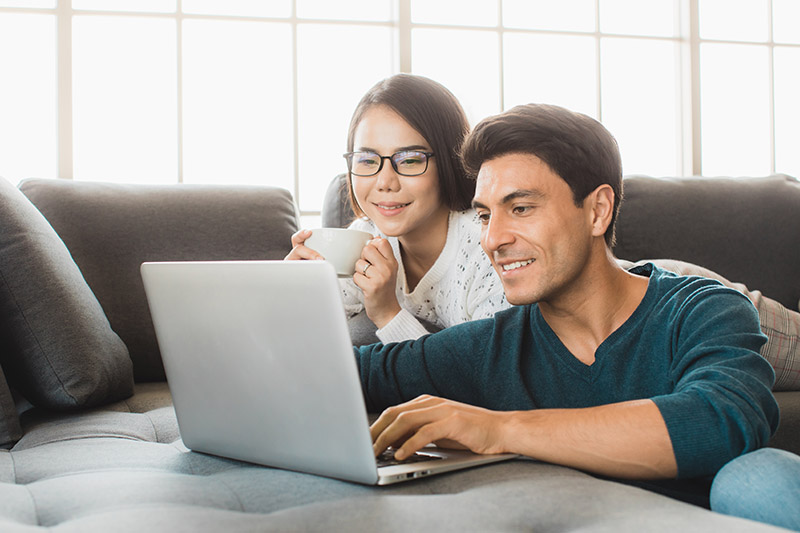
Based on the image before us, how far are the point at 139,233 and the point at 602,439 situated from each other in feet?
4.83

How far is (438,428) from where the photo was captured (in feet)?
3.14

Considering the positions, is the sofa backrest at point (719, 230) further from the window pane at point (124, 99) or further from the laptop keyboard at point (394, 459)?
the window pane at point (124, 99)

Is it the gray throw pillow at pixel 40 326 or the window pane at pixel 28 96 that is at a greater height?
the window pane at pixel 28 96

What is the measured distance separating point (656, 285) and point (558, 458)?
0.42 metres

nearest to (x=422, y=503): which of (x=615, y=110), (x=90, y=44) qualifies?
(x=90, y=44)

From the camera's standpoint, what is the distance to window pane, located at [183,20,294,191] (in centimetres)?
329

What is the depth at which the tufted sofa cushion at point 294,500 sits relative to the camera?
72 cm

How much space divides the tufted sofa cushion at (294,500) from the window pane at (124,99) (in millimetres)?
2367

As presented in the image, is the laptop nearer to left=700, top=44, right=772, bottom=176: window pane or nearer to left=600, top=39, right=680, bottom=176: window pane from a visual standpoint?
left=600, top=39, right=680, bottom=176: window pane

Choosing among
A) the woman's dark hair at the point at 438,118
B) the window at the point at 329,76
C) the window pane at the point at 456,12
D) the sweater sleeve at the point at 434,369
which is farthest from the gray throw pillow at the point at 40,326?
the window pane at the point at 456,12

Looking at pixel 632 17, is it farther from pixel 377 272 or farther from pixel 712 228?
pixel 377 272

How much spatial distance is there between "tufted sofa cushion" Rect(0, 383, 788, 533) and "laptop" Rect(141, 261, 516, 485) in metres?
0.03

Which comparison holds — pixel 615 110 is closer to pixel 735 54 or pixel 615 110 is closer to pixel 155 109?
pixel 735 54

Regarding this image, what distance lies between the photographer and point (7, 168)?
307 cm
